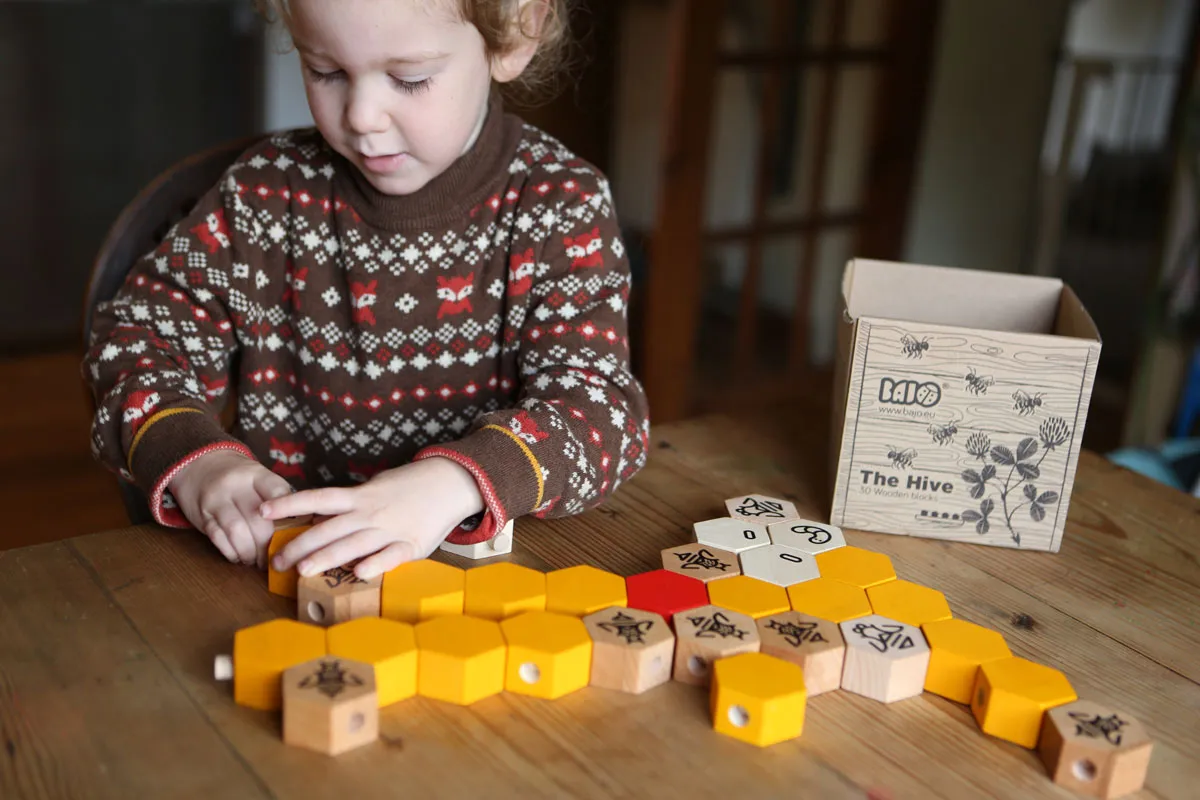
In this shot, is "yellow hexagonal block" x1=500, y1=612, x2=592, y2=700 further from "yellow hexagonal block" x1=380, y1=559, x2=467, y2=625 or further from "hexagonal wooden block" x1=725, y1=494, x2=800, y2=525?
"hexagonal wooden block" x1=725, y1=494, x2=800, y2=525

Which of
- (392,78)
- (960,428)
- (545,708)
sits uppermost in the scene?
(392,78)

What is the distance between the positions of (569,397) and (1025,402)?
1.22 feet

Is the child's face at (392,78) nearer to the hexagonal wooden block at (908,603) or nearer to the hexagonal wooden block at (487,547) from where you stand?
the hexagonal wooden block at (487,547)

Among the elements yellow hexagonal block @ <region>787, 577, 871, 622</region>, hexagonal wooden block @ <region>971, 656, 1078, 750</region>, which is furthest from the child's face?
hexagonal wooden block @ <region>971, 656, 1078, 750</region>

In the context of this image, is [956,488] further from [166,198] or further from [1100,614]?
[166,198]

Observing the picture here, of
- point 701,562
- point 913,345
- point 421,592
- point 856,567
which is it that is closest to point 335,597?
point 421,592

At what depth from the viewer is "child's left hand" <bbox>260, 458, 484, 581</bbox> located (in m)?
0.78

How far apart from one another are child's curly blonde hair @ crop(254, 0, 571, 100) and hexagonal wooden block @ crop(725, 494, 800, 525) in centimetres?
45

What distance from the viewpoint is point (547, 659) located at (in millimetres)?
694

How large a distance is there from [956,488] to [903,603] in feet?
0.54

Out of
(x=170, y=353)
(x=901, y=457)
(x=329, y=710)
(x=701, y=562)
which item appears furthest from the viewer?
(x=170, y=353)

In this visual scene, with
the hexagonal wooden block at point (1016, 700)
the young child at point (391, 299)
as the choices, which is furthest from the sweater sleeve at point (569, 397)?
the hexagonal wooden block at point (1016, 700)

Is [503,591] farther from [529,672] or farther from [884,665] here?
[884,665]

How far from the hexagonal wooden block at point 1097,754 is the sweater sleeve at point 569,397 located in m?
0.40
